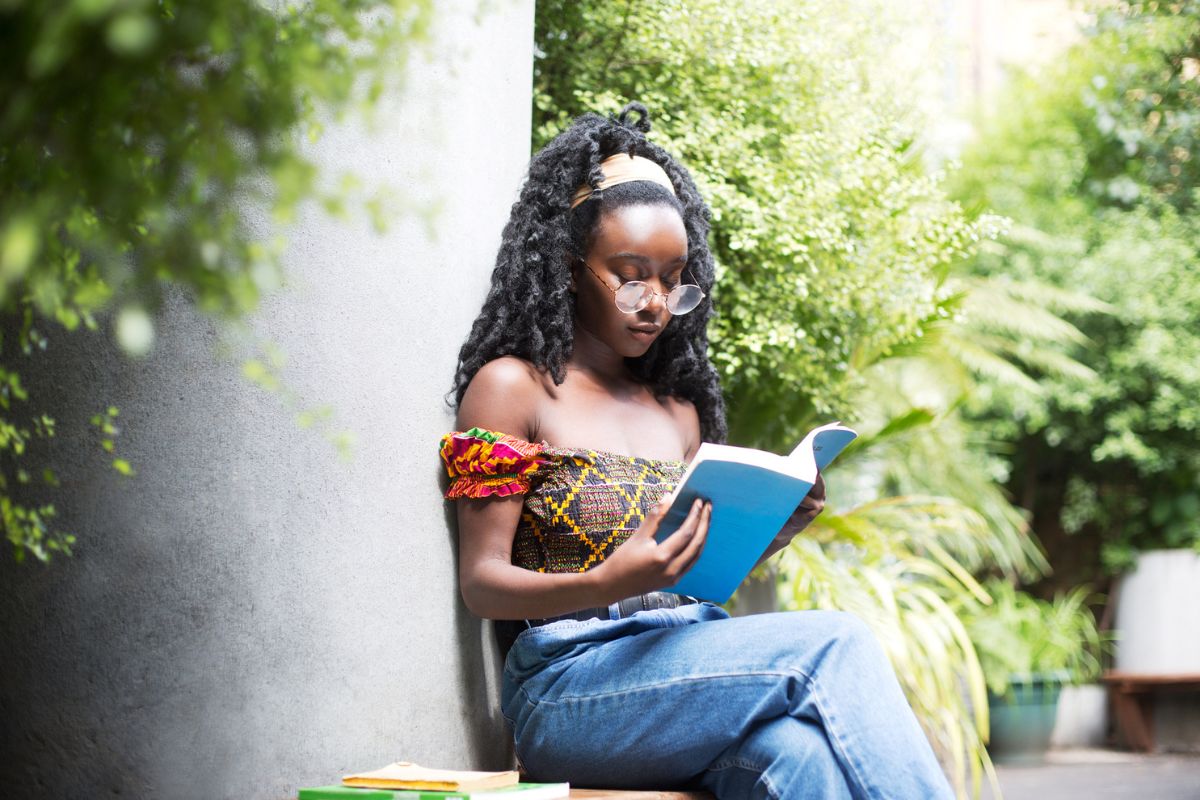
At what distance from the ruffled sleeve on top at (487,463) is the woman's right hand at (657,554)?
0.35 meters

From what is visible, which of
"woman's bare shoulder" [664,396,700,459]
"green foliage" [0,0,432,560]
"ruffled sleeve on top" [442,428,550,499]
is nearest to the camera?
"green foliage" [0,0,432,560]

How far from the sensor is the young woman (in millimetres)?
1875

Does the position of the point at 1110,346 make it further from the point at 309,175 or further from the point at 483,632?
the point at 309,175

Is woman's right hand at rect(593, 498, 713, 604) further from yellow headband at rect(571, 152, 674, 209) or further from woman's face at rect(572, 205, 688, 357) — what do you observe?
yellow headband at rect(571, 152, 674, 209)

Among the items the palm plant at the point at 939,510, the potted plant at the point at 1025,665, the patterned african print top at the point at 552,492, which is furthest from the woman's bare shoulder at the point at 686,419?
the potted plant at the point at 1025,665

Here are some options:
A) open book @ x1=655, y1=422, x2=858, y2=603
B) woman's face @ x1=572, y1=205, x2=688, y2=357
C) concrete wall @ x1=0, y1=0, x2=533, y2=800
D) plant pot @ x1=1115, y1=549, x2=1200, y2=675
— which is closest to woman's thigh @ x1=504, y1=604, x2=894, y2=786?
open book @ x1=655, y1=422, x2=858, y2=603

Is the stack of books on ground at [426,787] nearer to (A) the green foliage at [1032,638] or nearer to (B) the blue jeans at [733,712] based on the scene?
(B) the blue jeans at [733,712]

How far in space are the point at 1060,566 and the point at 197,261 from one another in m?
8.64

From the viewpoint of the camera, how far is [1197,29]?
7.79 m

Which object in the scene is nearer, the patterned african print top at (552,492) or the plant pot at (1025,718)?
the patterned african print top at (552,492)

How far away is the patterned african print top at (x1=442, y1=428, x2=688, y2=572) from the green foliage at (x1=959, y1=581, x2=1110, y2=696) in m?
4.52

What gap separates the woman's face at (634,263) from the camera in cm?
234

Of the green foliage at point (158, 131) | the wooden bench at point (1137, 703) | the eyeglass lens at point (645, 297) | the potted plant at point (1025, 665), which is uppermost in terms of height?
the green foliage at point (158, 131)

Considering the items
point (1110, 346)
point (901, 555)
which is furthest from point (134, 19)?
point (1110, 346)
